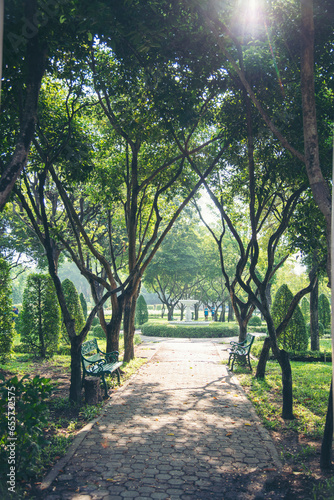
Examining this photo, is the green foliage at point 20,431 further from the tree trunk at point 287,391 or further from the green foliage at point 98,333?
the green foliage at point 98,333

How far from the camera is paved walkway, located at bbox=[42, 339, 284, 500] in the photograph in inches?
169

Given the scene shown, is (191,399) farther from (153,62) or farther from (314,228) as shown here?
(153,62)

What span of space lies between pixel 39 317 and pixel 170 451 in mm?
9714

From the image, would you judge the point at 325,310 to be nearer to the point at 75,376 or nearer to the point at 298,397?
the point at 298,397

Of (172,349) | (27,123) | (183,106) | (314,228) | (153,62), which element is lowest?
(172,349)

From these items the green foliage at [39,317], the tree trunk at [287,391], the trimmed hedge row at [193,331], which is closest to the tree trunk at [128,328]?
the green foliage at [39,317]

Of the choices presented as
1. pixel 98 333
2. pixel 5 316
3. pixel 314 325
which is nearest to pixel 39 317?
pixel 5 316

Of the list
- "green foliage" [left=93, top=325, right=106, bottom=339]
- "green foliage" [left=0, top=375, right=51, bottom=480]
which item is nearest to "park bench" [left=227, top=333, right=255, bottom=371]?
"green foliage" [left=0, top=375, right=51, bottom=480]

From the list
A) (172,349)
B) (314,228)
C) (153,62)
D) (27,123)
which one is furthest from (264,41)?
(172,349)

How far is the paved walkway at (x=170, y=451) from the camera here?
429cm

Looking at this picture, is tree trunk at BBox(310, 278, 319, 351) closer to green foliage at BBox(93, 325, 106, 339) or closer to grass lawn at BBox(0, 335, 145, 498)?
grass lawn at BBox(0, 335, 145, 498)

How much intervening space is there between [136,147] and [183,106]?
9.22 feet

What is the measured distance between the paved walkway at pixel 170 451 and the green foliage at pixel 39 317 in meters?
5.58

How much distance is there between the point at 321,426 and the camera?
6.38 m
